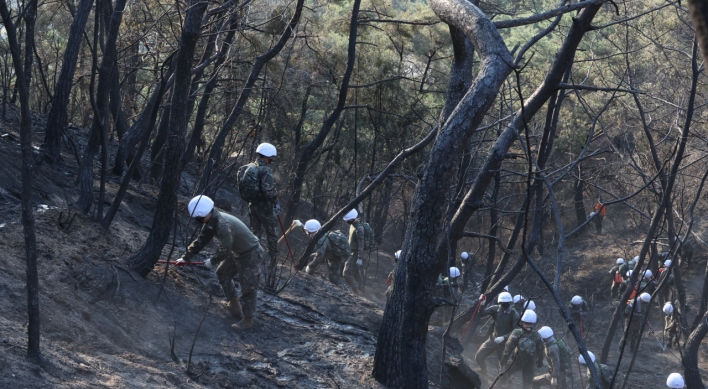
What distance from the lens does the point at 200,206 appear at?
7246 millimetres

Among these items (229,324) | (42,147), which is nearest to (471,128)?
(229,324)

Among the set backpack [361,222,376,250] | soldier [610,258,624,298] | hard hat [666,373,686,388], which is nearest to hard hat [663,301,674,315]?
soldier [610,258,624,298]

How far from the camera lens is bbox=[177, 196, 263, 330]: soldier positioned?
748cm

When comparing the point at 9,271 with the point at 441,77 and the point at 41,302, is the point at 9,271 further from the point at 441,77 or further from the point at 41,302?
the point at 441,77

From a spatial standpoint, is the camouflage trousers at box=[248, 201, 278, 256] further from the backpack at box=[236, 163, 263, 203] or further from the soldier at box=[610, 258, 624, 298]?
the soldier at box=[610, 258, 624, 298]

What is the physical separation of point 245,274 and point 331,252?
17.9 feet

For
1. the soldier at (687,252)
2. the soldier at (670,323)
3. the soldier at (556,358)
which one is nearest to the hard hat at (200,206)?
the soldier at (556,358)

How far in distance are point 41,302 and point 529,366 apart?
862 centimetres

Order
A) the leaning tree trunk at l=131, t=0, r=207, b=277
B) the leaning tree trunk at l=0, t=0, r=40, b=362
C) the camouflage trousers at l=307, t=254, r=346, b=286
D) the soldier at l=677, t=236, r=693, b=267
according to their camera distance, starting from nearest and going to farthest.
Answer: the leaning tree trunk at l=0, t=0, r=40, b=362 < the leaning tree trunk at l=131, t=0, r=207, b=277 < the camouflage trousers at l=307, t=254, r=346, b=286 < the soldier at l=677, t=236, r=693, b=267

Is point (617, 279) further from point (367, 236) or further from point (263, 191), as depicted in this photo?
point (263, 191)

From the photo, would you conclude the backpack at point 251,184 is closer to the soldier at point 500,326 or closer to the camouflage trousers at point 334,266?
the camouflage trousers at point 334,266

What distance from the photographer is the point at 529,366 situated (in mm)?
12469

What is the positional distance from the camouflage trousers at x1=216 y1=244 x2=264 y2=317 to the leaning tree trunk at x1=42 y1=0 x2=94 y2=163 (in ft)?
14.1

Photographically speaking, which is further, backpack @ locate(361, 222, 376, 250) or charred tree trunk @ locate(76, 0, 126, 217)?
backpack @ locate(361, 222, 376, 250)
